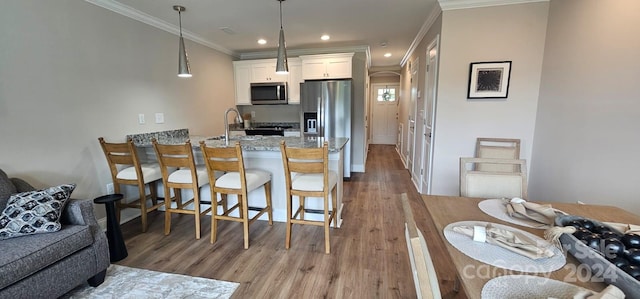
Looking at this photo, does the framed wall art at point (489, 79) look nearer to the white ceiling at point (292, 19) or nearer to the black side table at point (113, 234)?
the white ceiling at point (292, 19)

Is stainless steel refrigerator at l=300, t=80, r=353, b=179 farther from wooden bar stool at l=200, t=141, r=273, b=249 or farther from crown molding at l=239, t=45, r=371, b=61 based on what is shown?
wooden bar stool at l=200, t=141, r=273, b=249

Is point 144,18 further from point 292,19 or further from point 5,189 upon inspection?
point 5,189

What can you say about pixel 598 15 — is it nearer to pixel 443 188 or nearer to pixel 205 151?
pixel 443 188

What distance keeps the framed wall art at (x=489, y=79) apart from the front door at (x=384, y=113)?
218 inches

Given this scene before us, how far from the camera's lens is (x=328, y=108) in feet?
14.6

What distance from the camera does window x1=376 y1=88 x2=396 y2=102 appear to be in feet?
27.6

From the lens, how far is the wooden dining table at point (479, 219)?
80 centimetres

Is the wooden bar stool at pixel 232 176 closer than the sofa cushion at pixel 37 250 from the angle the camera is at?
No

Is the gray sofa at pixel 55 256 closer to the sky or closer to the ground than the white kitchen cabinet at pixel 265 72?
closer to the ground

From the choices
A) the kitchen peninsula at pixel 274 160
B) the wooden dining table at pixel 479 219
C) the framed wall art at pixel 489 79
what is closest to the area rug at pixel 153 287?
the kitchen peninsula at pixel 274 160

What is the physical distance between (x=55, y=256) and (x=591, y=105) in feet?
12.7

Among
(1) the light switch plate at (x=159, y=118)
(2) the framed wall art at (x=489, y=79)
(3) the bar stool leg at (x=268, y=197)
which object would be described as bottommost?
(3) the bar stool leg at (x=268, y=197)

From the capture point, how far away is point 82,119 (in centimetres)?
250

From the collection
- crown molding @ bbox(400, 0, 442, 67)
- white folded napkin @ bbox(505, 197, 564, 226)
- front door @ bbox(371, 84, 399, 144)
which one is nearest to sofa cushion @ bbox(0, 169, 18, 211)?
white folded napkin @ bbox(505, 197, 564, 226)
